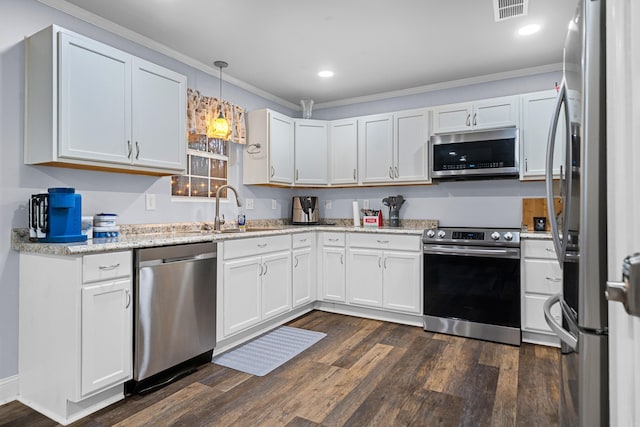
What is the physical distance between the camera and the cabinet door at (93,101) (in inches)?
85.8

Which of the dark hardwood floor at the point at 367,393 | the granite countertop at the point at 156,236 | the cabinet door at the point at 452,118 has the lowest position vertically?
the dark hardwood floor at the point at 367,393

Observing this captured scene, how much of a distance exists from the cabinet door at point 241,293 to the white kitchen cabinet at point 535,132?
8.54ft

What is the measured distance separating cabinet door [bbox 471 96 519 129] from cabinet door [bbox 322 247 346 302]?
189 centimetres

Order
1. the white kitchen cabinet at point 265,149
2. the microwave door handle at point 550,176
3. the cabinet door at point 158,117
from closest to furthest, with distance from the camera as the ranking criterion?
the microwave door handle at point 550,176 < the cabinet door at point 158,117 < the white kitchen cabinet at point 265,149

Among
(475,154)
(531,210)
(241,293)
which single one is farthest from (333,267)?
(531,210)

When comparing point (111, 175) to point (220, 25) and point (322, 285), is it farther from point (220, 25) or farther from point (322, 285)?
point (322, 285)

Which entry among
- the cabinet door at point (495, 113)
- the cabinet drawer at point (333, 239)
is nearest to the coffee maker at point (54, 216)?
the cabinet drawer at point (333, 239)

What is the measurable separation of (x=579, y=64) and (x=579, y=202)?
37cm

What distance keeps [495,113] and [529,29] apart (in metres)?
0.82

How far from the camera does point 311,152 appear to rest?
4.37 meters

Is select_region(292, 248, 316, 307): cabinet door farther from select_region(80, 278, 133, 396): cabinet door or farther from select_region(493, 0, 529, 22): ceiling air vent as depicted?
select_region(493, 0, 529, 22): ceiling air vent

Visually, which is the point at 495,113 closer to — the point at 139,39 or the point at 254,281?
the point at 254,281

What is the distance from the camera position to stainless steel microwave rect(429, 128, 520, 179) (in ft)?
11.0

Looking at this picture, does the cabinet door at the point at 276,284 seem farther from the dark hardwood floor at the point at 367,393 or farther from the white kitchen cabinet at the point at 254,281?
the dark hardwood floor at the point at 367,393
